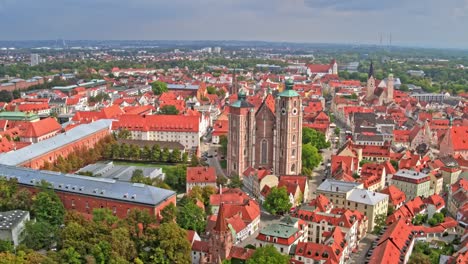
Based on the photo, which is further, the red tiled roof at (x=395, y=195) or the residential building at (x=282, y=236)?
the red tiled roof at (x=395, y=195)

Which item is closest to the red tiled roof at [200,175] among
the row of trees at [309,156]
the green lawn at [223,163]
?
the green lawn at [223,163]

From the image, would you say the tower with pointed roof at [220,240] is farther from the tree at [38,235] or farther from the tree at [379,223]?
the tree at [379,223]

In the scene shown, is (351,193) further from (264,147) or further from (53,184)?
(53,184)

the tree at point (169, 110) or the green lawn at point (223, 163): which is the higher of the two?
the tree at point (169, 110)

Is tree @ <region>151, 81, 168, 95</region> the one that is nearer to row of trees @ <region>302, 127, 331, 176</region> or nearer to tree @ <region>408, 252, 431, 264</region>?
row of trees @ <region>302, 127, 331, 176</region>

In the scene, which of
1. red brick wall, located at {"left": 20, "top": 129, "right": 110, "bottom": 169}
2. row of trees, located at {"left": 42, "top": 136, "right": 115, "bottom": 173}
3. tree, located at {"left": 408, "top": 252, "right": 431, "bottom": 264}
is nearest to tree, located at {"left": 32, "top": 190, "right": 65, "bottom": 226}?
red brick wall, located at {"left": 20, "top": 129, "right": 110, "bottom": 169}

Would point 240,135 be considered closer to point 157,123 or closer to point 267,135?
point 267,135

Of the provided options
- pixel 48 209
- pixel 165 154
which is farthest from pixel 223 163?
pixel 48 209

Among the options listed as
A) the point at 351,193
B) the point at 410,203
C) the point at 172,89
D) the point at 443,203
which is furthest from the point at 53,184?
the point at 172,89
